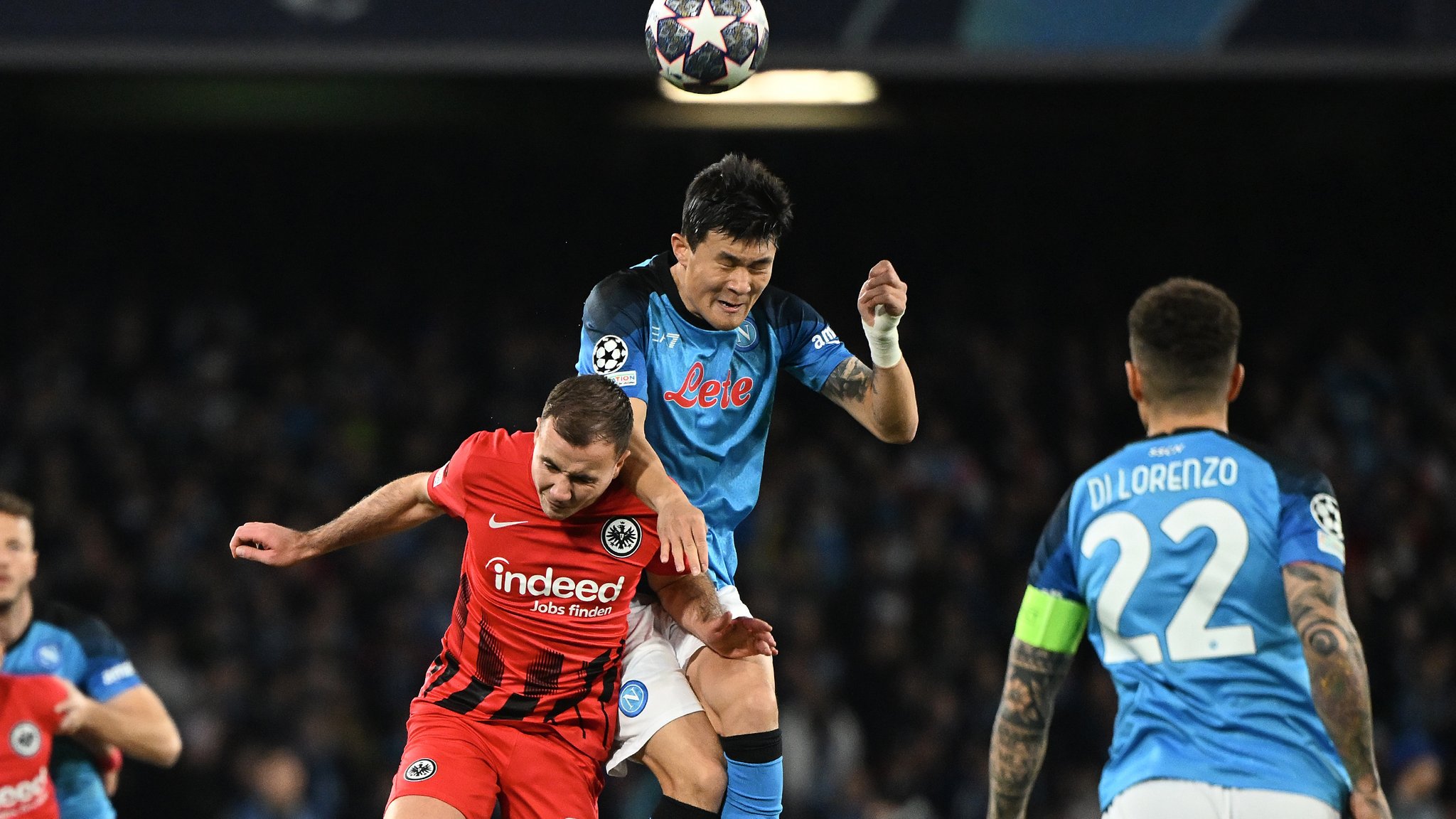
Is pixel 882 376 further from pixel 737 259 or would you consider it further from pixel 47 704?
pixel 47 704

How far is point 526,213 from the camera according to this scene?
57.0ft

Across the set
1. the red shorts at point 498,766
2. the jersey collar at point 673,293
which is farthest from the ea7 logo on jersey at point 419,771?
the jersey collar at point 673,293

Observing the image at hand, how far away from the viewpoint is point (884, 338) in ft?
18.0

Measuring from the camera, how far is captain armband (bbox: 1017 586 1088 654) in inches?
152

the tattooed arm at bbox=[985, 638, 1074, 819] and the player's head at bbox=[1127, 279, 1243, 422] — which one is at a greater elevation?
the player's head at bbox=[1127, 279, 1243, 422]

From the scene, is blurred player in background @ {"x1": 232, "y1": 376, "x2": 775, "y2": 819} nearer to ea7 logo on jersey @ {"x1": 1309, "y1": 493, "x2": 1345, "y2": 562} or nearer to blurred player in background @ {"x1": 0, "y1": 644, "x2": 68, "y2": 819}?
blurred player in background @ {"x1": 0, "y1": 644, "x2": 68, "y2": 819}

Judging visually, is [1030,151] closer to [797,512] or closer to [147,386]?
[797,512]

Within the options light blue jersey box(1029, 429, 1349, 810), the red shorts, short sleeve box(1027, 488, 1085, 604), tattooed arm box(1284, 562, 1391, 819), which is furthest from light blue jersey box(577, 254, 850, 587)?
tattooed arm box(1284, 562, 1391, 819)

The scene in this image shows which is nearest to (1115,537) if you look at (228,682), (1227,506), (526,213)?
(1227,506)

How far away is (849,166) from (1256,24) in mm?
7948

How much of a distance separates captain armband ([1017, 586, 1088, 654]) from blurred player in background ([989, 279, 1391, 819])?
0.38 feet

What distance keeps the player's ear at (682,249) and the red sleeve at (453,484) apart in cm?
95

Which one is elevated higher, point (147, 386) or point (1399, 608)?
point (147, 386)

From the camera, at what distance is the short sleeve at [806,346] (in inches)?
228
